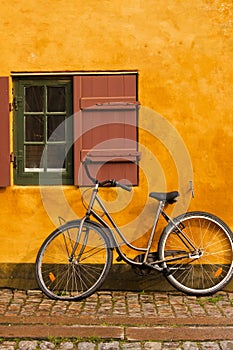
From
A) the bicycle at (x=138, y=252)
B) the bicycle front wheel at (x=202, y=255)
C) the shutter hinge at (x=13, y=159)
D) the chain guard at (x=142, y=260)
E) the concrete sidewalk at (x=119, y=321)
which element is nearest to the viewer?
the concrete sidewalk at (x=119, y=321)

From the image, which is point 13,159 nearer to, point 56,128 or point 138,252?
point 56,128

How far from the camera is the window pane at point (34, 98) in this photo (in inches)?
317

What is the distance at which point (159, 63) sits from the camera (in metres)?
7.87

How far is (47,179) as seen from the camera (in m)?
8.03

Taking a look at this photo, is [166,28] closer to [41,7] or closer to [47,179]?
[41,7]

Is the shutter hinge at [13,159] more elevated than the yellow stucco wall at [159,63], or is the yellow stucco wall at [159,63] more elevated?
the yellow stucco wall at [159,63]

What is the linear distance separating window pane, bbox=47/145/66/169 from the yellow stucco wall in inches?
25.4

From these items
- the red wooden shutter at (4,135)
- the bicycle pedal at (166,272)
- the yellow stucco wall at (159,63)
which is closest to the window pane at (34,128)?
the red wooden shutter at (4,135)

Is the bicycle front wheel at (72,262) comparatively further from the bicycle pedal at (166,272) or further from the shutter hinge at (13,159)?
the shutter hinge at (13,159)

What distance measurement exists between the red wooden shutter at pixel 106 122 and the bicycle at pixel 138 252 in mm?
220

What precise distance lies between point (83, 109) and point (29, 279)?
1.95 meters

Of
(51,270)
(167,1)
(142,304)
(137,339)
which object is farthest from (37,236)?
(167,1)

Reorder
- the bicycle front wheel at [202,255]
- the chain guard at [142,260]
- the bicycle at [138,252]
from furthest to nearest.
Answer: the bicycle front wheel at [202,255] → the chain guard at [142,260] → the bicycle at [138,252]

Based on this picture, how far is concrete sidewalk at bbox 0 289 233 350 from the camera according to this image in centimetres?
603
